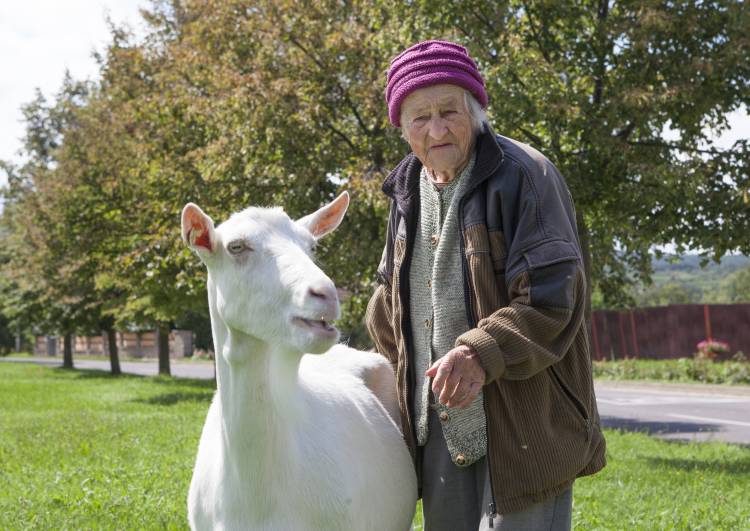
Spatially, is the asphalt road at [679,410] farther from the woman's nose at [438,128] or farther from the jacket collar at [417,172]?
the woman's nose at [438,128]

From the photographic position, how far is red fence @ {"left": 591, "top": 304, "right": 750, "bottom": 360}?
26.3 meters

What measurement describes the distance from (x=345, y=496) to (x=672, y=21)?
286 inches

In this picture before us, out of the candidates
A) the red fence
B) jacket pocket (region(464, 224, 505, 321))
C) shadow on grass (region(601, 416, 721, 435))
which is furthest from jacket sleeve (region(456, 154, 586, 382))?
the red fence

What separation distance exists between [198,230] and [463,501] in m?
1.39

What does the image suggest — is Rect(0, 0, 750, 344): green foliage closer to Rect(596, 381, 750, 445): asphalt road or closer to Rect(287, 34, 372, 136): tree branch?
Rect(287, 34, 372, 136): tree branch

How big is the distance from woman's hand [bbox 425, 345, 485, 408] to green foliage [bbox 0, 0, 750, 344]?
9.67ft

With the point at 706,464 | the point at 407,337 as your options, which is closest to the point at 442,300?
the point at 407,337

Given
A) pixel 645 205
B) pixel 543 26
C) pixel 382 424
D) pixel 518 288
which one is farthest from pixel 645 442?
pixel 518 288

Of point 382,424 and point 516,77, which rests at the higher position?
point 516,77

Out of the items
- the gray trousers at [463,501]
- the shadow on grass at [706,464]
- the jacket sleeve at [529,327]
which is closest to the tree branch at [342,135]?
the shadow on grass at [706,464]

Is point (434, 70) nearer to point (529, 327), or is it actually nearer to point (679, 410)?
point (529, 327)

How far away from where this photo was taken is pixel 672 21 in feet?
28.6

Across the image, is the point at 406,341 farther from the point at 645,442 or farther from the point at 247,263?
the point at 645,442

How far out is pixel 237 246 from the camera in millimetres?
2908
